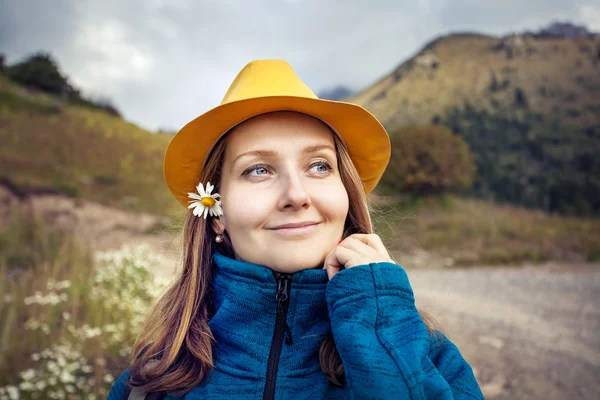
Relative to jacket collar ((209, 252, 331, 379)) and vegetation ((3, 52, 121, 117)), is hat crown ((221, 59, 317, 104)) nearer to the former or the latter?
jacket collar ((209, 252, 331, 379))

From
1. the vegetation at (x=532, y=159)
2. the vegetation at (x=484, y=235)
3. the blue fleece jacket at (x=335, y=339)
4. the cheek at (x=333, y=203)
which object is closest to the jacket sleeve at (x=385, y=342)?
the blue fleece jacket at (x=335, y=339)

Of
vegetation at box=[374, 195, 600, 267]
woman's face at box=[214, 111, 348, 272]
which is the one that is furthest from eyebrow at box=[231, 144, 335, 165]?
vegetation at box=[374, 195, 600, 267]

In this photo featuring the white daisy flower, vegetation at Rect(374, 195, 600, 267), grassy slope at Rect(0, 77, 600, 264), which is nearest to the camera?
the white daisy flower

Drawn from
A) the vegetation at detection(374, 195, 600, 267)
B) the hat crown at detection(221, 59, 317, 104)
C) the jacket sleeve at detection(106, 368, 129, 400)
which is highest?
the hat crown at detection(221, 59, 317, 104)

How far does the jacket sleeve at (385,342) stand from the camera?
1.07 metres

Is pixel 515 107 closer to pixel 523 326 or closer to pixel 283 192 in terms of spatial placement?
pixel 523 326

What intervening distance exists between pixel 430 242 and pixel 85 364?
37.9 feet

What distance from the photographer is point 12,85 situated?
41.9ft

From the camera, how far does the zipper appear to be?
4.21 feet

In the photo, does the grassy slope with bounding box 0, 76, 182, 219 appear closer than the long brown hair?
No

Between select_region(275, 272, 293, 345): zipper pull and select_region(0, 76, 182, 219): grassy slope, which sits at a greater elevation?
select_region(0, 76, 182, 219): grassy slope

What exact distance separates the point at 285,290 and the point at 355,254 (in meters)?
0.27

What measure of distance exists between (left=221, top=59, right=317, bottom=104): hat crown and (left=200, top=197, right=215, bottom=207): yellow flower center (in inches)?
15.2

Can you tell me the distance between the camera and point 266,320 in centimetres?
133
